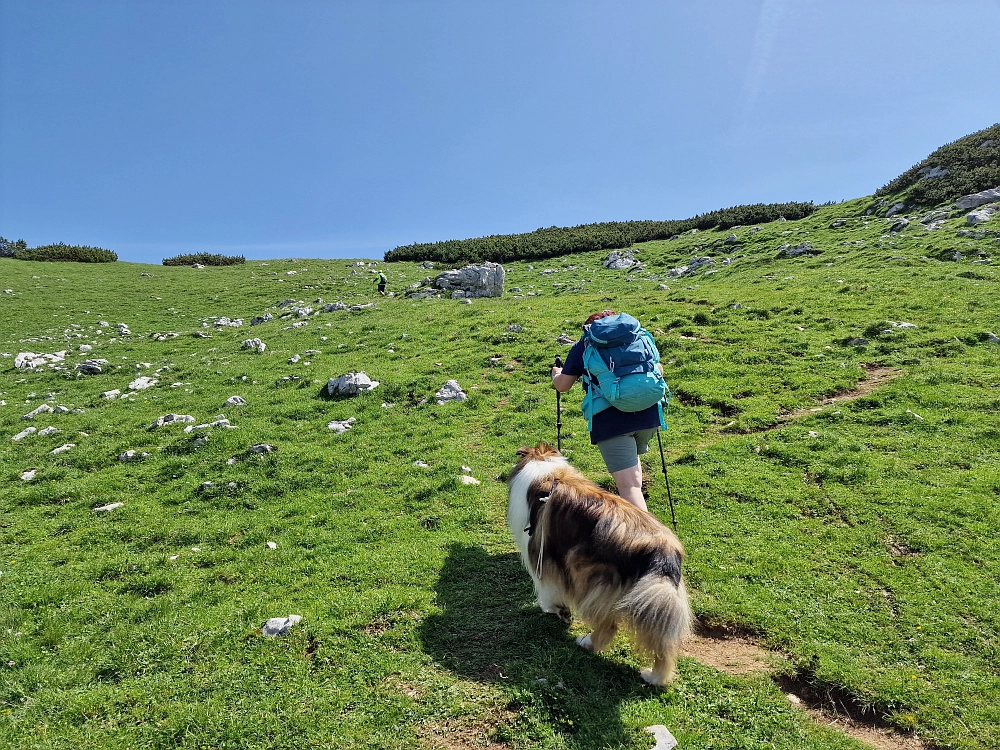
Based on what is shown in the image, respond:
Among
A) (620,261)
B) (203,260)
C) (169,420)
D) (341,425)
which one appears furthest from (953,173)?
(203,260)

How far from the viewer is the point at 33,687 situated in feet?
17.1

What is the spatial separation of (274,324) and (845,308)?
24.9 metres

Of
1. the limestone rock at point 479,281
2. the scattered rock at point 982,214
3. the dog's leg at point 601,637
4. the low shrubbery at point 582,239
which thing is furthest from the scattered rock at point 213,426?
the low shrubbery at point 582,239

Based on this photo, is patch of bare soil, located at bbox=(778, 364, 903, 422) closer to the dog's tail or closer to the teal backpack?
the teal backpack

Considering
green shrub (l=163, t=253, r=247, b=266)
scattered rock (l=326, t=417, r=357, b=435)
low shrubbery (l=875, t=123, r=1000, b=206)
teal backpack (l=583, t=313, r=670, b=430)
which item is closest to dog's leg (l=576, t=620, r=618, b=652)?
teal backpack (l=583, t=313, r=670, b=430)

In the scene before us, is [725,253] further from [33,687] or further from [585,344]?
[33,687]

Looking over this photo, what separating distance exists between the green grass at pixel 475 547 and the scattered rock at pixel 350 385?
43cm

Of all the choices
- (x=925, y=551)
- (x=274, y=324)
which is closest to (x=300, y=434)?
(x=925, y=551)

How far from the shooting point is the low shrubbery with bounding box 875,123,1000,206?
29.5 metres

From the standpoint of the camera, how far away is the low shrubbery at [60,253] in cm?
4566

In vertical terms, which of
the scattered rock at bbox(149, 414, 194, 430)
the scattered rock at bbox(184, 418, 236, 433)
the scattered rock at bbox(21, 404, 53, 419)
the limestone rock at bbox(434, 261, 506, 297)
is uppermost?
the limestone rock at bbox(434, 261, 506, 297)

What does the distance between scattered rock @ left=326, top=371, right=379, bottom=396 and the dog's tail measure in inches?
442

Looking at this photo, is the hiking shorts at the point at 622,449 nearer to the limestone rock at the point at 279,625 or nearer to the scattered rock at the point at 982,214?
the limestone rock at the point at 279,625

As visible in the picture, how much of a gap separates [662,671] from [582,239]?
44998mm
